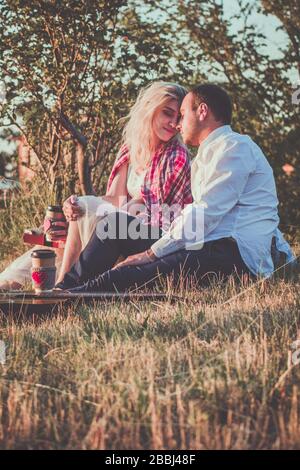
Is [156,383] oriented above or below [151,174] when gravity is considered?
below

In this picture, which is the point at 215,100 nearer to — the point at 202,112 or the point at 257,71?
the point at 202,112

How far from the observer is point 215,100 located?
16.8 feet

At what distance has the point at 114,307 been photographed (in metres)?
4.39

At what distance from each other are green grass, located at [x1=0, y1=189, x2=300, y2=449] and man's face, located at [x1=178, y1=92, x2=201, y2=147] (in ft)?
4.77

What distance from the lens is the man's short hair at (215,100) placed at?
509 cm

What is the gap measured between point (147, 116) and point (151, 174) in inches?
15.4

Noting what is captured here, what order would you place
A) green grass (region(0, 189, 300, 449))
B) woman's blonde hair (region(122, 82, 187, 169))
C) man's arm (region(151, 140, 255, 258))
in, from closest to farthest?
1. green grass (region(0, 189, 300, 449))
2. man's arm (region(151, 140, 255, 258))
3. woman's blonde hair (region(122, 82, 187, 169))

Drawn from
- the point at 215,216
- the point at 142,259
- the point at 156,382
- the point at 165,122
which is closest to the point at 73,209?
the point at 142,259

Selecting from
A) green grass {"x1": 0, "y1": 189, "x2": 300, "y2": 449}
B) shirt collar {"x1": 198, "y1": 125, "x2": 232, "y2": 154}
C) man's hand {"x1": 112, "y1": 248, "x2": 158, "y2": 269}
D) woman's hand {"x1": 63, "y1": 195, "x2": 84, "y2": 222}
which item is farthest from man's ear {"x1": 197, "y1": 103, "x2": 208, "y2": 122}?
green grass {"x1": 0, "y1": 189, "x2": 300, "y2": 449}

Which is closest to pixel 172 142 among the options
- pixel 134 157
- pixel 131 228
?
pixel 134 157

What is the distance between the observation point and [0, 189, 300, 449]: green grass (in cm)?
260

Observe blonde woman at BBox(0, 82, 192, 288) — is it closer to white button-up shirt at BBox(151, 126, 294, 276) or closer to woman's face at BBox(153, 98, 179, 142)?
woman's face at BBox(153, 98, 179, 142)

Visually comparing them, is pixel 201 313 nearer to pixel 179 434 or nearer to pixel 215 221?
pixel 215 221

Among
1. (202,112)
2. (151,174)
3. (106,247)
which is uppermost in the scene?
(202,112)
